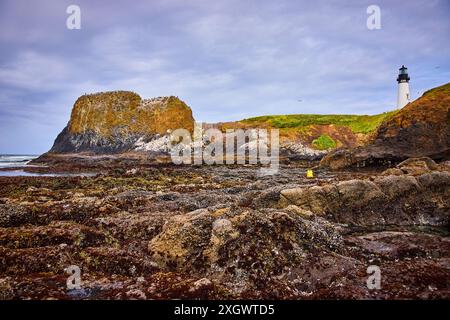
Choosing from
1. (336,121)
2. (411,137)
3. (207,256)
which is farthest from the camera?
(336,121)

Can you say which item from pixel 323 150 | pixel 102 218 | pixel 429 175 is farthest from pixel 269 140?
pixel 102 218

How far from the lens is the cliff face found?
301 ft

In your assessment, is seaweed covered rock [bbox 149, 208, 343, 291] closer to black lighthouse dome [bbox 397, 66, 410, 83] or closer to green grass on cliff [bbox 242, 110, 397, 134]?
black lighthouse dome [bbox 397, 66, 410, 83]

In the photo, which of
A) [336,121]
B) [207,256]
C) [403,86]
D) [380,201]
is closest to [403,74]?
[403,86]

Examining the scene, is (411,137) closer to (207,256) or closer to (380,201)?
(380,201)

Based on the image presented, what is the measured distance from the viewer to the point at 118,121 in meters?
96.2

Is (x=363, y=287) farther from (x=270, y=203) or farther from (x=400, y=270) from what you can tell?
(x=270, y=203)

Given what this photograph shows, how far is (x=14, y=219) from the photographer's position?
468 inches

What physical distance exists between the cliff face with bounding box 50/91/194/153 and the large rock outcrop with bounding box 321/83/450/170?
195 feet

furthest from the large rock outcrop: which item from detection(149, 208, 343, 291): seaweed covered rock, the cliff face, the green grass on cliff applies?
the cliff face

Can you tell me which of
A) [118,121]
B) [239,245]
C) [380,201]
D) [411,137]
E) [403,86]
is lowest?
[239,245]

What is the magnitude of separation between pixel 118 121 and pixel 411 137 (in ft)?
259

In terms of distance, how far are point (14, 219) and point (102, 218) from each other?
3147 mm

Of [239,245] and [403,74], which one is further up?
[403,74]
